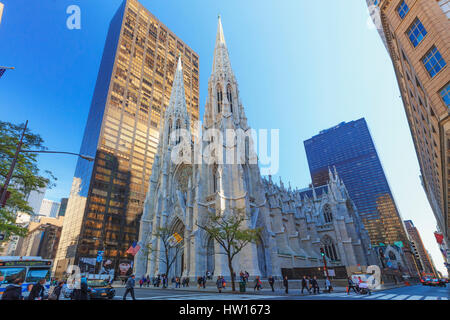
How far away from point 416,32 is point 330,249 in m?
38.6

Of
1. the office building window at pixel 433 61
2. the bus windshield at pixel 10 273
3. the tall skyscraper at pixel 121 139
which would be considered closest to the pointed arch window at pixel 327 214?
the office building window at pixel 433 61

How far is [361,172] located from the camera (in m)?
129

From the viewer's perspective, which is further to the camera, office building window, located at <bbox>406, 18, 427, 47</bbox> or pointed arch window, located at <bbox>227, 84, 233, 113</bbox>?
pointed arch window, located at <bbox>227, 84, 233, 113</bbox>

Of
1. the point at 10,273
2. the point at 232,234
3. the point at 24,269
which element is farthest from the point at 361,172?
the point at 10,273

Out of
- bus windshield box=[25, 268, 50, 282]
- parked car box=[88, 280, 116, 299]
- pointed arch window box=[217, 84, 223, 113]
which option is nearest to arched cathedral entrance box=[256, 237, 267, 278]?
parked car box=[88, 280, 116, 299]

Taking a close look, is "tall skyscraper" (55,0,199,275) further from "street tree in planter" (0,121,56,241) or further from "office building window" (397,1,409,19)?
"office building window" (397,1,409,19)

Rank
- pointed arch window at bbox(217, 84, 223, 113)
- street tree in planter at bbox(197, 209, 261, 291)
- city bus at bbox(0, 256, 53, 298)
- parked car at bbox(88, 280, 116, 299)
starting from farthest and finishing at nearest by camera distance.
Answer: pointed arch window at bbox(217, 84, 223, 113) → street tree in planter at bbox(197, 209, 261, 291) → parked car at bbox(88, 280, 116, 299) → city bus at bbox(0, 256, 53, 298)

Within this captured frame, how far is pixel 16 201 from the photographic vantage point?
49.5ft

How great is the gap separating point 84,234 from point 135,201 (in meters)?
13.2

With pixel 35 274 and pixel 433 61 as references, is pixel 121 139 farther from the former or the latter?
pixel 433 61

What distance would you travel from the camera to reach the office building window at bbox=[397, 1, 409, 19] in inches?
682

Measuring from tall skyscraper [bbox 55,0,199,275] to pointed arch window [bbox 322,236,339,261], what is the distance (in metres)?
44.0

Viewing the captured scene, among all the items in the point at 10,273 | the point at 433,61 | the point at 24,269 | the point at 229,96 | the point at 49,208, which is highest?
the point at 49,208
